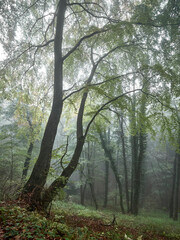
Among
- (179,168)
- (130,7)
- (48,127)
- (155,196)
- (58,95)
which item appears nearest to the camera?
(48,127)

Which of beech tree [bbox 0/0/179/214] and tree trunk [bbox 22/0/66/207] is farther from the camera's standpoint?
beech tree [bbox 0/0/179/214]

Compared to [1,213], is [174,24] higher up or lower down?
higher up

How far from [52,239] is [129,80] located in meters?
4.76

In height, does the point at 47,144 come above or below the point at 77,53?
below

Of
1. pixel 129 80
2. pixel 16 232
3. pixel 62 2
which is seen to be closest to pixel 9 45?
pixel 62 2

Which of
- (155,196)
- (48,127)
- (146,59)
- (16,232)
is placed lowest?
(155,196)

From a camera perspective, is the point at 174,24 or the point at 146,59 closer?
the point at 174,24

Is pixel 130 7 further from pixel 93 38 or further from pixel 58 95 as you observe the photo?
pixel 58 95

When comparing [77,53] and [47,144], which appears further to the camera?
[77,53]

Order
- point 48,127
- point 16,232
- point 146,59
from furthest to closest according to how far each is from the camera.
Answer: point 146,59 < point 48,127 < point 16,232

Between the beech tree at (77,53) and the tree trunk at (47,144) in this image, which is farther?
the beech tree at (77,53)

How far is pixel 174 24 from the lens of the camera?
460 cm

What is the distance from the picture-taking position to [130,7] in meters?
5.33

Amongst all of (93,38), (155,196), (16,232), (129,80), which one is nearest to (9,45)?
(93,38)
